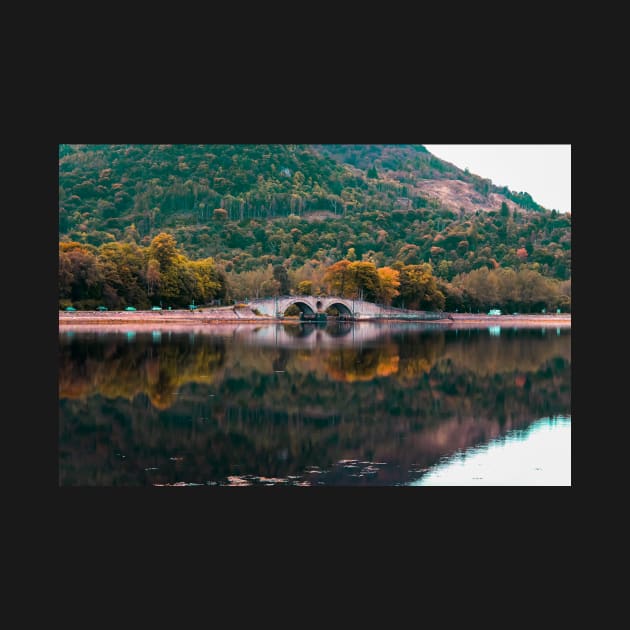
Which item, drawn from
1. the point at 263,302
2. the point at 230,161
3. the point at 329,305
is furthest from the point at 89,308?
the point at 230,161

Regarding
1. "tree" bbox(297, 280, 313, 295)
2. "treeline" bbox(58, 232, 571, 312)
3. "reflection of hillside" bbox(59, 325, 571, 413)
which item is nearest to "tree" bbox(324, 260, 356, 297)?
"treeline" bbox(58, 232, 571, 312)

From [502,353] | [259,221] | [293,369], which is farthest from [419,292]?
[259,221]

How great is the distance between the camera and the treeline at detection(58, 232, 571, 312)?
74.6 m

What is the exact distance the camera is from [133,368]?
34438mm

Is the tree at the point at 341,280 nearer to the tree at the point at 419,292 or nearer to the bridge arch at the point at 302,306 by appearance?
the bridge arch at the point at 302,306

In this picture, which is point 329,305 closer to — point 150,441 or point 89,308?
point 89,308

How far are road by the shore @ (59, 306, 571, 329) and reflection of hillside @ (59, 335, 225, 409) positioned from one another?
2243 centimetres

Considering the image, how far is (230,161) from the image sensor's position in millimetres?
197500

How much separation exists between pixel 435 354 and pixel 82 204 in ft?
443

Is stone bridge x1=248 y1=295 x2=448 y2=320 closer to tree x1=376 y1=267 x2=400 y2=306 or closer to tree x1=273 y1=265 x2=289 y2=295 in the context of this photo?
tree x1=376 y1=267 x2=400 y2=306

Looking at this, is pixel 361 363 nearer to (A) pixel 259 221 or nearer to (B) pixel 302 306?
(B) pixel 302 306

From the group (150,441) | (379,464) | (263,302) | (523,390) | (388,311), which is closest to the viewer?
(379,464)

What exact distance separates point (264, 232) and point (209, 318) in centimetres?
7592

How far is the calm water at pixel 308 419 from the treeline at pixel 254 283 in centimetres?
3217
